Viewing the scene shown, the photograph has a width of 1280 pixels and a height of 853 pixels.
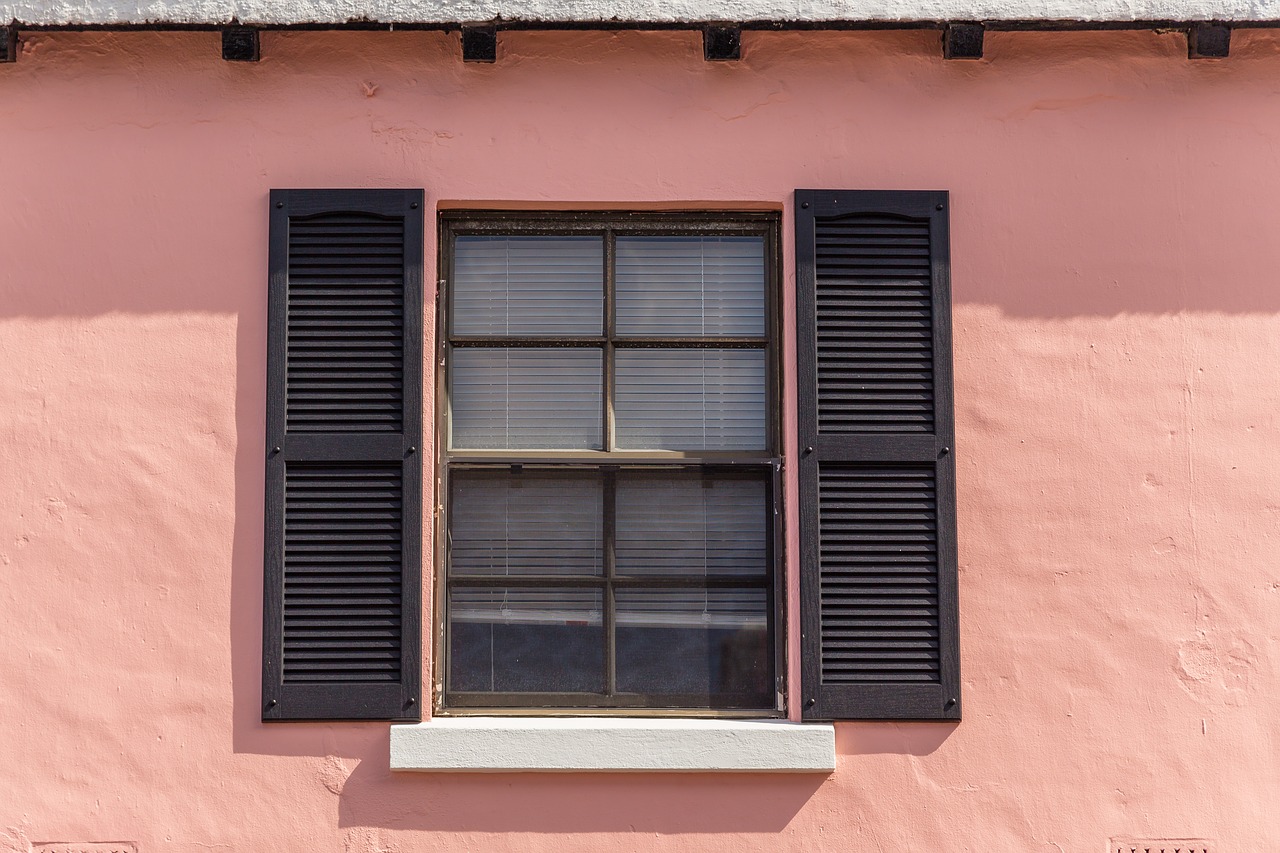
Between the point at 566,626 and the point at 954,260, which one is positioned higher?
the point at 954,260

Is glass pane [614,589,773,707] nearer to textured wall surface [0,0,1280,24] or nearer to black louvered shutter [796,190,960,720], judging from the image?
black louvered shutter [796,190,960,720]

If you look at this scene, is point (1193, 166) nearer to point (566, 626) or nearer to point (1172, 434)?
point (1172, 434)

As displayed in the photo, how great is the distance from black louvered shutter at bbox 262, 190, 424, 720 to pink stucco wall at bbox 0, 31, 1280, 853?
9 cm

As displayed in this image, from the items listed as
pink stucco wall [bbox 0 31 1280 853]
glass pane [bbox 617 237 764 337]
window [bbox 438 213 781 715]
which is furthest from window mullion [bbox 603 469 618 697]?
glass pane [bbox 617 237 764 337]

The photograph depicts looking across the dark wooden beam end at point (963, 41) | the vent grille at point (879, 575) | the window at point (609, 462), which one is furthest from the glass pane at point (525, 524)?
the dark wooden beam end at point (963, 41)

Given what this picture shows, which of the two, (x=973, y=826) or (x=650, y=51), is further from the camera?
(x=650, y=51)

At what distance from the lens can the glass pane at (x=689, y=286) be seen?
380 centimetres

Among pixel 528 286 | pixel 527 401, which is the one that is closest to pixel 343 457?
pixel 527 401

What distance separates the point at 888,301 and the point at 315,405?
1860 mm

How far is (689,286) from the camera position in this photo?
3.81 m

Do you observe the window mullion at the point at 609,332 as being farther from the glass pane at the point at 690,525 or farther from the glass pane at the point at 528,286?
the glass pane at the point at 690,525

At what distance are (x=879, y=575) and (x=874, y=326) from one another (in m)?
0.79

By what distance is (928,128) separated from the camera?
3.76 metres

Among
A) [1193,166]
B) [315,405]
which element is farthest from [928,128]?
[315,405]
